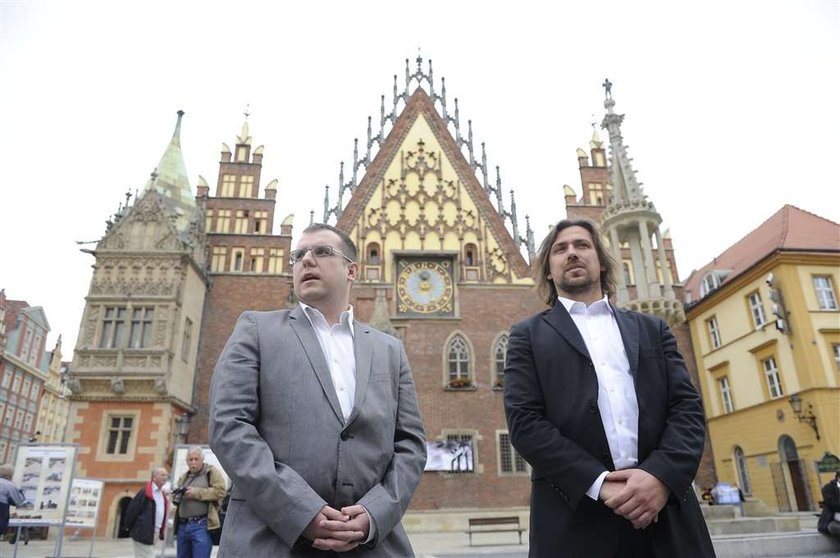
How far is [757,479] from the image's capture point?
59.7ft

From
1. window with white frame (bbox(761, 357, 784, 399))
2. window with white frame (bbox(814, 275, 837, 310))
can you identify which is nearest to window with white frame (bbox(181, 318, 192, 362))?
window with white frame (bbox(761, 357, 784, 399))

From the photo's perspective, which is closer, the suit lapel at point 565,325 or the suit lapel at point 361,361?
the suit lapel at point 361,361

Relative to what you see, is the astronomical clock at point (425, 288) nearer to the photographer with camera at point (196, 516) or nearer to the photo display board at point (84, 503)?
the photo display board at point (84, 503)

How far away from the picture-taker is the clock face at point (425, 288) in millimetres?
20312

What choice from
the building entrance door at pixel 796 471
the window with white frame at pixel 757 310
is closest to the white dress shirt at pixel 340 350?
the building entrance door at pixel 796 471

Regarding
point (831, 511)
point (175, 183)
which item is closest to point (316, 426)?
point (831, 511)

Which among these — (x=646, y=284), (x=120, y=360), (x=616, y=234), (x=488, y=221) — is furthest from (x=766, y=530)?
(x=120, y=360)

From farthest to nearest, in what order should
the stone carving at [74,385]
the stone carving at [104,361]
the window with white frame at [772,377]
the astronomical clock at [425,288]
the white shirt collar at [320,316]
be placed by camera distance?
the astronomical clock at [425,288]
the window with white frame at [772,377]
the stone carving at [104,361]
the stone carving at [74,385]
the white shirt collar at [320,316]

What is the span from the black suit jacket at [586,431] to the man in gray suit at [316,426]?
58cm

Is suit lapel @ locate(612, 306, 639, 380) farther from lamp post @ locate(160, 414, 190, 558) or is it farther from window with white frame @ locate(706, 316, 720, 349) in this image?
window with white frame @ locate(706, 316, 720, 349)

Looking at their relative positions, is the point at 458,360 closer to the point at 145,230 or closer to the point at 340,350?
the point at 145,230

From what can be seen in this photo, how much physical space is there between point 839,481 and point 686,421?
301 inches

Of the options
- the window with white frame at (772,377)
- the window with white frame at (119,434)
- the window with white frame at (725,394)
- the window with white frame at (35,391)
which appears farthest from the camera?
the window with white frame at (35,391)

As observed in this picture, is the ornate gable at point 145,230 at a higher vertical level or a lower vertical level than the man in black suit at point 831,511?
higher
